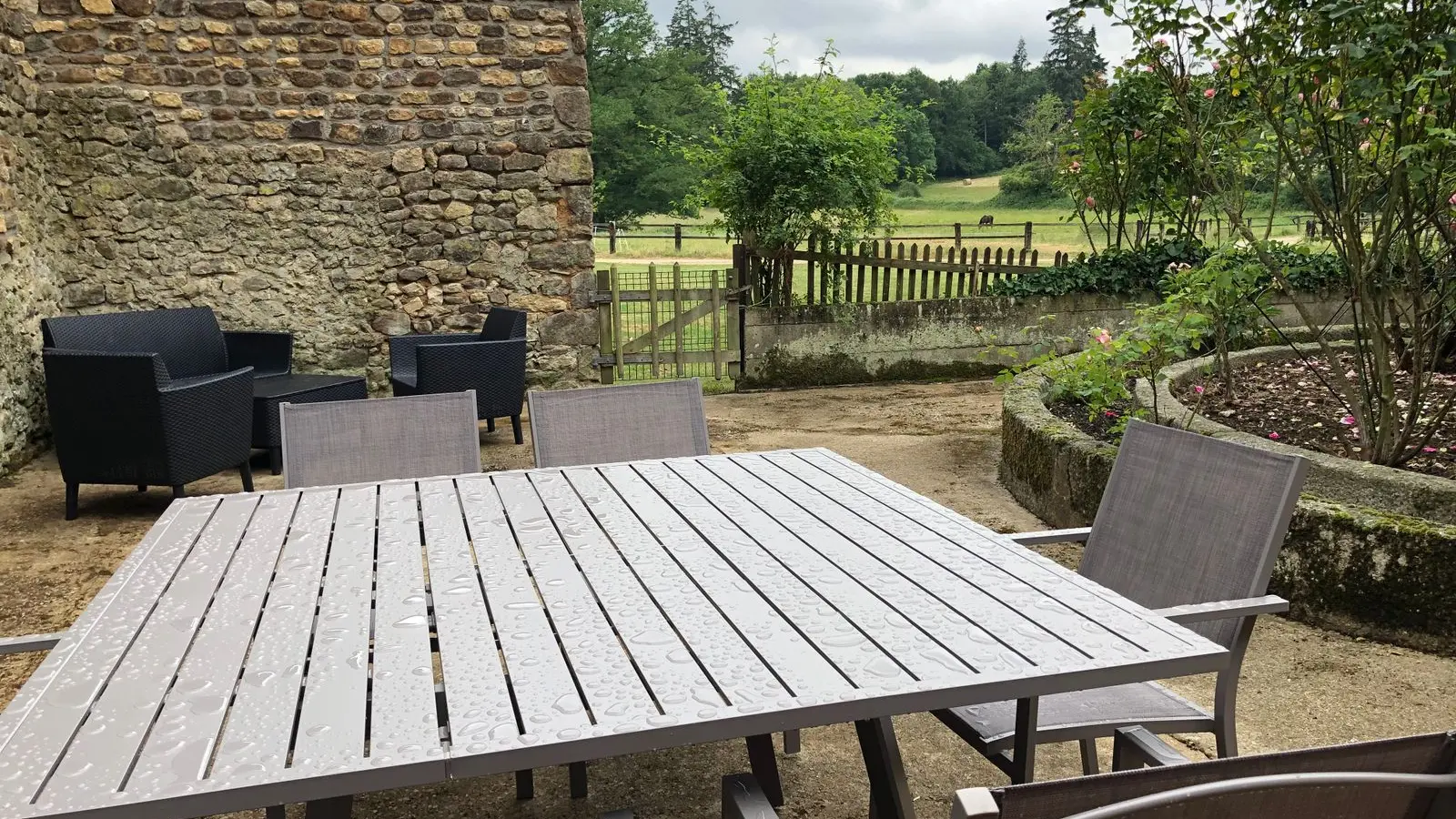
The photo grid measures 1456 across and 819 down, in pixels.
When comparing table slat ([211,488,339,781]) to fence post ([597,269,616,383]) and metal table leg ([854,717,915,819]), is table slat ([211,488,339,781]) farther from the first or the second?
fence post ([597,269,616,383])

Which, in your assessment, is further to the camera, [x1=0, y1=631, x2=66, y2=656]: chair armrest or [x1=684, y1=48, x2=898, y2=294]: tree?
[x1=684, y1=48, x2=898, y2=294]: tree

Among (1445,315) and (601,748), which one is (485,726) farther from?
(1445,315)

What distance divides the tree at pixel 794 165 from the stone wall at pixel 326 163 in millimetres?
1536

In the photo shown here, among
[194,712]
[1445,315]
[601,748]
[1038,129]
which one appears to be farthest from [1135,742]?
[1038,129]

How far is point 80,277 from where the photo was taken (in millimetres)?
6285

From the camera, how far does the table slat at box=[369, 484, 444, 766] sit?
111cm

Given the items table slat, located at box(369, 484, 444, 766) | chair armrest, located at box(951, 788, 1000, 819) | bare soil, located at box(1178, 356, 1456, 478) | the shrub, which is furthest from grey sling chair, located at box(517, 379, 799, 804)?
the shrub

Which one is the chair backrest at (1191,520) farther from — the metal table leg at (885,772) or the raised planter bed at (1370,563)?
the raised planter bed at (1370,563)

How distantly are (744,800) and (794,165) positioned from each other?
6.90m

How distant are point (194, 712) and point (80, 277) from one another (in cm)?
622

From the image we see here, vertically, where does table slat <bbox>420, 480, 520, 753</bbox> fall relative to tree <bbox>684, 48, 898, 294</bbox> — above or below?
below

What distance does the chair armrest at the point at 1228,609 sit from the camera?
165cm

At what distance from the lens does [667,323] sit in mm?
7617

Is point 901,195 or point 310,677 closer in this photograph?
point 310,677
